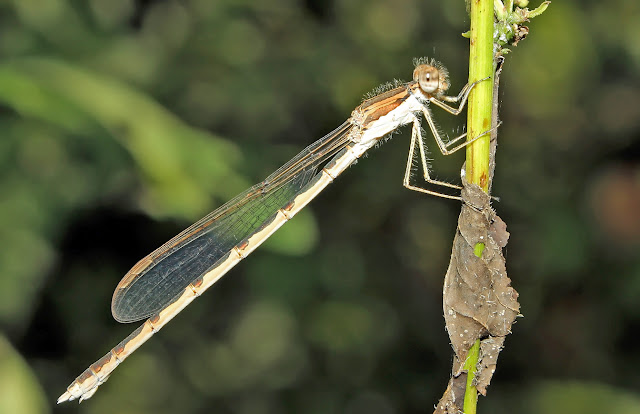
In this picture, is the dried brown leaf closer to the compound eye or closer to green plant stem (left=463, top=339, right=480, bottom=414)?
green plant stem (left=463, top=339, right=480, bottom=414)

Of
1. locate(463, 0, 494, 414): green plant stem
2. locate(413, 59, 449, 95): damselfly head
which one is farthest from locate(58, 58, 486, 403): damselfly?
locate(463, 0, 494, 414): green plant stem

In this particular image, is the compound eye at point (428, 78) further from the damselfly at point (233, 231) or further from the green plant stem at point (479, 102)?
the green plant stem at point (479, 102)

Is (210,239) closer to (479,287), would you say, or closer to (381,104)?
(381,104)

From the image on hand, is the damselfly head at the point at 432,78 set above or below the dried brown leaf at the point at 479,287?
above

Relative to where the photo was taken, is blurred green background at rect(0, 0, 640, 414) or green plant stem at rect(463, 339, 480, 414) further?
blurred green background at rect(0, 0, 640, 414)

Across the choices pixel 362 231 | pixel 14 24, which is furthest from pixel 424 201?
pixel 14 24

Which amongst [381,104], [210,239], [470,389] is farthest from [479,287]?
[210,239]

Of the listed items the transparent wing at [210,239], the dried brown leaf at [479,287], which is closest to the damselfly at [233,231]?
the transparent wing at [210,239]
